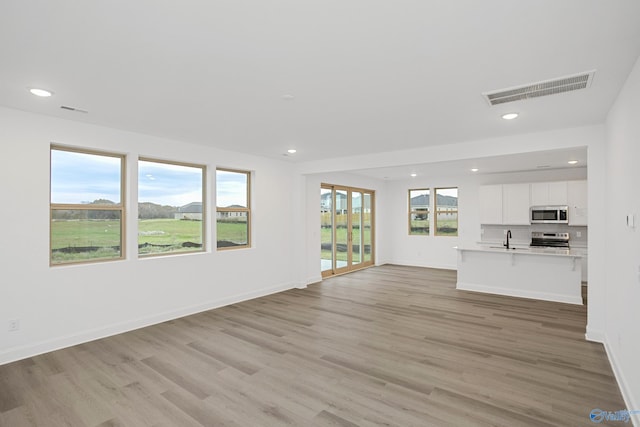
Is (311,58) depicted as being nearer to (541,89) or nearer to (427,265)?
(541,89)

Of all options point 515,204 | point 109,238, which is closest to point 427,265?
point 515,204

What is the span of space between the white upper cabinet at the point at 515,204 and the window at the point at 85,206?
773 centimetres

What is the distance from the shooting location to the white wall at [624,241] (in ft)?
7.84

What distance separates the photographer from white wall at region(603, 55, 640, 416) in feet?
7.84

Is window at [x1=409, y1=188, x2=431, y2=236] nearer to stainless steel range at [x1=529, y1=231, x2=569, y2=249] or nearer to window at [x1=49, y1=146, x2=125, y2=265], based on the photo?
stainless steel range at [x1=529, y1=231, x2=569, y2=249]

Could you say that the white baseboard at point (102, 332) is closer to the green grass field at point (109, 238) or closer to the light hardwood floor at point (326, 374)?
the light hardwood floor at point (326, 374)

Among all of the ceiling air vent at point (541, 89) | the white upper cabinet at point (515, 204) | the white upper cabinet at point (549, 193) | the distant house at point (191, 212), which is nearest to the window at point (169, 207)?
the distant house at point (191, 212)

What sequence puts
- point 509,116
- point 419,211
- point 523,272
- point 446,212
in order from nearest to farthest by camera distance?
1. point 509,116
2. point 523,272
3. point 446,212
4. point 419,211

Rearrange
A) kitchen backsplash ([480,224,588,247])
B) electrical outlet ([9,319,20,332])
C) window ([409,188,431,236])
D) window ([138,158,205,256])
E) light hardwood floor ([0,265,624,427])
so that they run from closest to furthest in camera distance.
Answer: light hardwood floor ([0,265,624,427]), electrical outlet ([9,319,20,332]), window ([138,158,205,256]), kitchen backsplash ([480,224,588,247]), window ([409,188,431,236])

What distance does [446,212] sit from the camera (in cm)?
925

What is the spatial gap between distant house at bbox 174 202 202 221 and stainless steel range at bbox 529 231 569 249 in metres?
7.16

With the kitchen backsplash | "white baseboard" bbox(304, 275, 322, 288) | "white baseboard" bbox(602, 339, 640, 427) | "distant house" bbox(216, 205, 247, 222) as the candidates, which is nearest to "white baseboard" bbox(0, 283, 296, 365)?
"distant house" bbox(216, 205, 247, 222)

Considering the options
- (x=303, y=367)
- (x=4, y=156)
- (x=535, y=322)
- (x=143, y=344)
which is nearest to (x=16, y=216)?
(x=4, y=156)

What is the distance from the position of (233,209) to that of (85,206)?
2.26 meters
